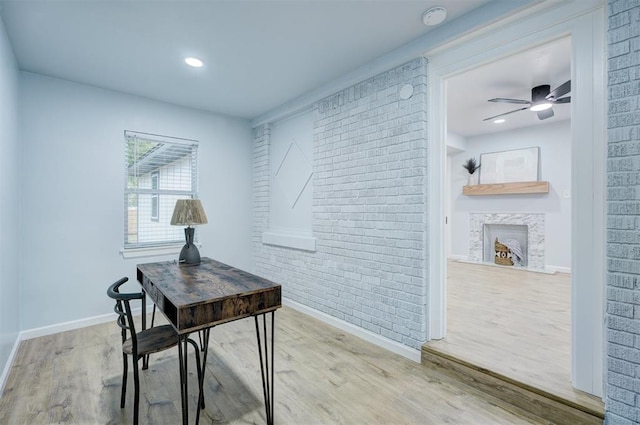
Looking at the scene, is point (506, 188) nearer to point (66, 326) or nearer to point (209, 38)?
point (209, 38)

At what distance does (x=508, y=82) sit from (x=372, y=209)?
227 cm

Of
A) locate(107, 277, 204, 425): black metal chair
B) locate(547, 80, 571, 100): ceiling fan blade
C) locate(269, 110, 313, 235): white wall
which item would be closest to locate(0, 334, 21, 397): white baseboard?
locate(107, 277, 204, 425): black metal chair

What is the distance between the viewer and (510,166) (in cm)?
582

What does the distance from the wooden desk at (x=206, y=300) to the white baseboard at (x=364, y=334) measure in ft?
4.10

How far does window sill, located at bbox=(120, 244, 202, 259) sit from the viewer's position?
138 inches

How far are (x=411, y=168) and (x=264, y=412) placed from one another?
2070 mm

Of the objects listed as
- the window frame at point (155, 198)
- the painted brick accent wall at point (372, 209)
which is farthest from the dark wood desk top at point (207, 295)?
the window frame at point (155, 198)

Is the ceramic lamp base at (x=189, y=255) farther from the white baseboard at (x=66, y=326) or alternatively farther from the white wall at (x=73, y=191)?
the white baseboard at (x=66, y=326)

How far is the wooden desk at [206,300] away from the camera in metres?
1.46

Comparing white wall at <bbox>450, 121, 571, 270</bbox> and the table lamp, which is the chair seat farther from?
white wall at <bbox>450, 121, 571, 270</bbox>

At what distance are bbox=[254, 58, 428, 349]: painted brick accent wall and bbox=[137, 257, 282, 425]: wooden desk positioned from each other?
127cm

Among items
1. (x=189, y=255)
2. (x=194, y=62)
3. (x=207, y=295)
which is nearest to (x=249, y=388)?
(x=207, y=295)

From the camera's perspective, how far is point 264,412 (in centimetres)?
186

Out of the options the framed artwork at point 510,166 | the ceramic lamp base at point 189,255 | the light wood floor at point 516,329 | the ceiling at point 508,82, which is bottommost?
the light wood floor at point 516,329
